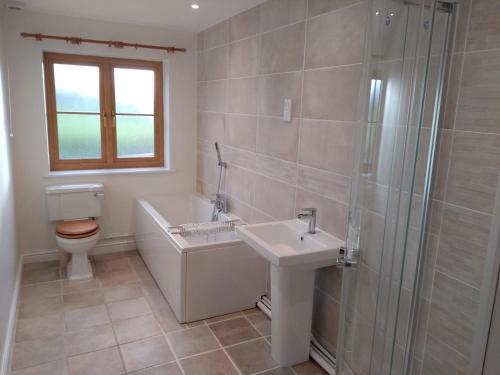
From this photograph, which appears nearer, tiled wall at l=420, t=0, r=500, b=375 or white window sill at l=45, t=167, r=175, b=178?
tiled wall at l=420, t=0, r=500, b=375

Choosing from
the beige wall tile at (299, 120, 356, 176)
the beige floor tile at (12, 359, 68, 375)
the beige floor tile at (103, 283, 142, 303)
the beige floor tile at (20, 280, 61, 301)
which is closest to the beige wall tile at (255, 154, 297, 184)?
the beige wall tile at (299, 120, 356, 176)

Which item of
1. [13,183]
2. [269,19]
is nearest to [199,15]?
[269,19]

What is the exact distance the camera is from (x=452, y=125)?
139 cm

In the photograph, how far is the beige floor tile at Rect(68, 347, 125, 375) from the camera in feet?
7.59

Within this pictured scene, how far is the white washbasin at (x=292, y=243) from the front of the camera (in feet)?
6.84

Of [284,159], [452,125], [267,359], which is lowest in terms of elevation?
[267,359]

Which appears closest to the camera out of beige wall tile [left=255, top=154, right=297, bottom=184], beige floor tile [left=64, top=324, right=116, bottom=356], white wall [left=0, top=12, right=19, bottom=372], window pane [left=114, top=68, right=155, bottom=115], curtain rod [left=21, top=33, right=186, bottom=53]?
white wall [left=0, top=12, right=19, bottom=372]

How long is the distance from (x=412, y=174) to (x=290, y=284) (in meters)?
1.18

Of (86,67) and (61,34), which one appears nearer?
(61,34)

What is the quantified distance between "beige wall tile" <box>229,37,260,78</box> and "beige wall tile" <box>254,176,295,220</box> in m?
0.88

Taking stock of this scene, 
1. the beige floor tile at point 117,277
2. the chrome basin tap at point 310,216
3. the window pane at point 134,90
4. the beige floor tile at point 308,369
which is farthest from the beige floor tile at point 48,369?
the window pane at point 134,90

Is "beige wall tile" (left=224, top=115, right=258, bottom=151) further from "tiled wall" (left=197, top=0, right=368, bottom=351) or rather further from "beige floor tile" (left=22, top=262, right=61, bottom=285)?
"beige floor tile" (left=22, top=262, right=61, bottom=285)

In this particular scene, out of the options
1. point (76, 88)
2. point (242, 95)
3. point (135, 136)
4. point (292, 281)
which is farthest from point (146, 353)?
point (76, 88)

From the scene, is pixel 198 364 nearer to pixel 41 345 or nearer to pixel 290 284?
pixel 290 284
